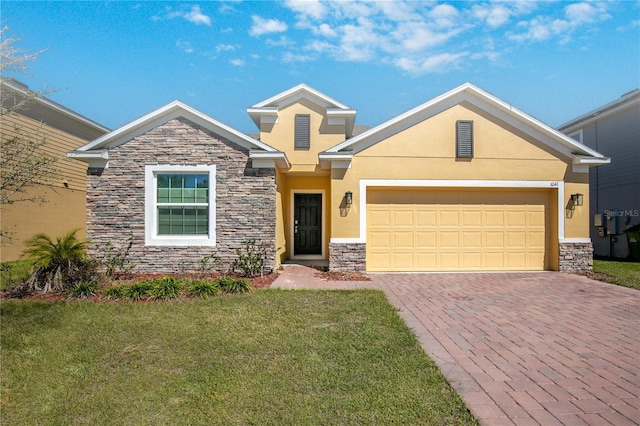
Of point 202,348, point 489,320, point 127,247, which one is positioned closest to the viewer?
point 202,348

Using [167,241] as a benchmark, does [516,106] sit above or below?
above

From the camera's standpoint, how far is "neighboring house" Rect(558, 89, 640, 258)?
13859 millimetres

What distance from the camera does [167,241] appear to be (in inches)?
386

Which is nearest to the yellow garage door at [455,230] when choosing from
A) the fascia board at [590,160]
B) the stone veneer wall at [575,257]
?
the stone veneer wall at [575,257]

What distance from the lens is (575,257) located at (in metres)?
10.3

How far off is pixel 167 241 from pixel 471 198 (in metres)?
9.20

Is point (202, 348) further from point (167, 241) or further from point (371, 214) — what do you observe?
point (371, 214)

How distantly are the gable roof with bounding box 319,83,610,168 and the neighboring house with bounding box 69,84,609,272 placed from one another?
33 millimetres

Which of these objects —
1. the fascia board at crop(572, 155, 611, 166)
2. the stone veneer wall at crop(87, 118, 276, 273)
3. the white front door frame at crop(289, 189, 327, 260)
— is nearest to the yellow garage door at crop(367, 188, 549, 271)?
the fascia board at crop(572, 155, 611, 166)

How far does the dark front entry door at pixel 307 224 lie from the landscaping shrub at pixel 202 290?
231 inches

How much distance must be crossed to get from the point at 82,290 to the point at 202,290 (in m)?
2.56

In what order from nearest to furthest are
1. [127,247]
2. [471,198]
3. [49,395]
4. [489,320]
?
[49,395] < [489,320] < [127,247] < [471,198]

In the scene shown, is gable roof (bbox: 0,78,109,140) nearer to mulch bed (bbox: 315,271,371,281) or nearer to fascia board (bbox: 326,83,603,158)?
fascia board (bbox: 326,83,603,158)

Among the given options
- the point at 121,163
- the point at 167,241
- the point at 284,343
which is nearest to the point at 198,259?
the point at 167,241
